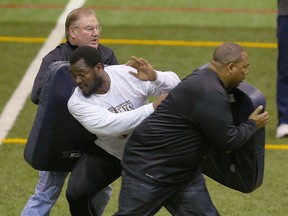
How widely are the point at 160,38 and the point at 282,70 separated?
3.21m

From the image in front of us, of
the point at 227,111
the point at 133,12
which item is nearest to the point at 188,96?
the point at 227,111

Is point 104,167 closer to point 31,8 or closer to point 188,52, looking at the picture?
point 188,52

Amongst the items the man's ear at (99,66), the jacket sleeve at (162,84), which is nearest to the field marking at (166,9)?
the jacket sleeve at (162,84)

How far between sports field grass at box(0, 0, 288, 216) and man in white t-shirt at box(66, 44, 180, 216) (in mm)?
1855

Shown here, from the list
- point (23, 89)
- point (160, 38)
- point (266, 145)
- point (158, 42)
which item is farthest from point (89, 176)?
point (160, 38)

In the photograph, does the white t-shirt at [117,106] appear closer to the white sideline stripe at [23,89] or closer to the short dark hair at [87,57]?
the short dark hair at [87,57]

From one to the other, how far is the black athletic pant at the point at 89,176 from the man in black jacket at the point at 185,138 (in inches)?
16.3

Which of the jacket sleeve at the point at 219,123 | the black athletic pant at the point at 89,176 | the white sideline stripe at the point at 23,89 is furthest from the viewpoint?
the white sideline stripe at the point at 23,89

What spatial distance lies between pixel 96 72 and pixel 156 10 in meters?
7.38

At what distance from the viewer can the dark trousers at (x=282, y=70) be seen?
961 cm

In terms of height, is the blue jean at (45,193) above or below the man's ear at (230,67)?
below

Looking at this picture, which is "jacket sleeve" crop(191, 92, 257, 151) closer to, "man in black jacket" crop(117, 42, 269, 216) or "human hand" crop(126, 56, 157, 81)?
"man in black jacket" crop(117, 42, 269, 216)

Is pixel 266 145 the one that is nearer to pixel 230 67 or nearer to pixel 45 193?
pixel 45 193

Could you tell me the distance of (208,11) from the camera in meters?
13.7
